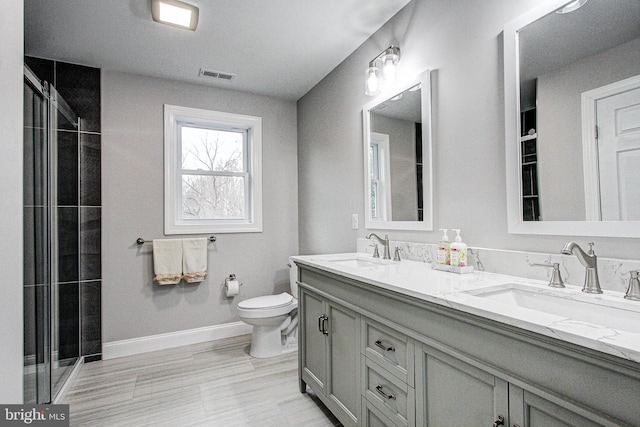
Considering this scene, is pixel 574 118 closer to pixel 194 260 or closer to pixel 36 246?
pixel 36 246

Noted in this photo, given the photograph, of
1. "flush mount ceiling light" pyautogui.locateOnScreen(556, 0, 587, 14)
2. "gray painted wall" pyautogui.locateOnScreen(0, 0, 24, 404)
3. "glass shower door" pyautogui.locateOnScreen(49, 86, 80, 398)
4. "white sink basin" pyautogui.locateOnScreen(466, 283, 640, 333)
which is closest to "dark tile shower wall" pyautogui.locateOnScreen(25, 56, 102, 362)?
"glass shower door" pyautogui.locateOnScreen(49, 86, 80, 398)

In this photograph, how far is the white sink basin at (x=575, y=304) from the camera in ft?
2.94

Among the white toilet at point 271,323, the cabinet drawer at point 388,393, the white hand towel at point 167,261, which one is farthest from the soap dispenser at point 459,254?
the white hand towel at point 167,261

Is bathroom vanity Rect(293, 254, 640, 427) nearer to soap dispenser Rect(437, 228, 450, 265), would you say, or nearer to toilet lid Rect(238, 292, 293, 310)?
soap dispenser Rect(437, 228, 450, 265)

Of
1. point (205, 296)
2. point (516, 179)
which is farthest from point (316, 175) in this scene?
point (516, 179)

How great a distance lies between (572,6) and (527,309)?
3.67 ft

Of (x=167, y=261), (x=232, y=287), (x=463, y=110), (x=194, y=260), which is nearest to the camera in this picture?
(x=463, y=110)

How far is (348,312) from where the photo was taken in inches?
59.0

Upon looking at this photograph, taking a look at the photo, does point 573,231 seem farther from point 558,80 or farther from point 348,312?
point 348,312

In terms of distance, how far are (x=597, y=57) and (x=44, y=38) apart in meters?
3.08

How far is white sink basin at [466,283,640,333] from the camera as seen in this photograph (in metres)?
0.90

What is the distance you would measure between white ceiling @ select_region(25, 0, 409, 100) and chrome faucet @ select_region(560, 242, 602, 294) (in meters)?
1.66

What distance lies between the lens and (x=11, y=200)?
0.86 meters

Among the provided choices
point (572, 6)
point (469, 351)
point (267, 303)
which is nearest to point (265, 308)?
point (267, 303)
